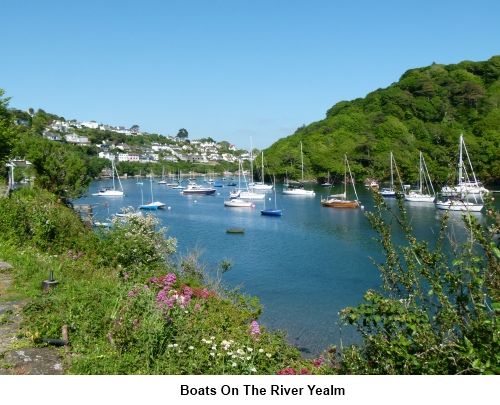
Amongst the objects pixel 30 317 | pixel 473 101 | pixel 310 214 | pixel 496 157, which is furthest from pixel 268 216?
pixel 473 101

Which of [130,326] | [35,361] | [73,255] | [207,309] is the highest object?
[73,255]

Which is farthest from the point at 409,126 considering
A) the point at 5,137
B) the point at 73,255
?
the point at 73,255

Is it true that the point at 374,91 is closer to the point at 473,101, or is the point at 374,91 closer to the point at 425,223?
the point at 473,101

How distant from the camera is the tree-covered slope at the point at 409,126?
88.4m

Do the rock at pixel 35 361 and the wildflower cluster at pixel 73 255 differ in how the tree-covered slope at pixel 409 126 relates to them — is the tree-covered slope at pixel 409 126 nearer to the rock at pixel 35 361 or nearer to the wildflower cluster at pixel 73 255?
the wildflower cluster at pixel 73 255

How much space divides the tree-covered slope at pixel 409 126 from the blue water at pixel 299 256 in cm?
4167

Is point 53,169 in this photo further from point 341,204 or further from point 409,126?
point 409,126

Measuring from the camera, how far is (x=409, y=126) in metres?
111

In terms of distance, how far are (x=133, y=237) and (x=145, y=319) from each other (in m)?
5.88

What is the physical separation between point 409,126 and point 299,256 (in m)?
94.1

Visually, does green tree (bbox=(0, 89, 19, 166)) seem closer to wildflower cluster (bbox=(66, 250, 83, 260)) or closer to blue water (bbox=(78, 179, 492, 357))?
blue water (bbox=(78, 179, 492, 357))

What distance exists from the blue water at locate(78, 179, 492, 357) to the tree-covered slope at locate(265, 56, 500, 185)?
137ft

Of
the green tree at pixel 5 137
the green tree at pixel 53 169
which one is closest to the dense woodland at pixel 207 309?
the green tree at pixel 5 137

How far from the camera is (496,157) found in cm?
7862
